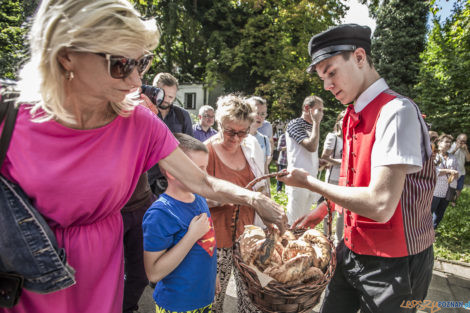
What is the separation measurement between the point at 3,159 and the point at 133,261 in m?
1.65

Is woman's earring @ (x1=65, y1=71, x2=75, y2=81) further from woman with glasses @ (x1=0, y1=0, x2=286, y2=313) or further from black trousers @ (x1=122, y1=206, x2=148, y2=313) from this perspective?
black trousers @ (x1=122, y1=206, x2=148, y2=313)

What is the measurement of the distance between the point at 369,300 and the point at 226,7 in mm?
18548

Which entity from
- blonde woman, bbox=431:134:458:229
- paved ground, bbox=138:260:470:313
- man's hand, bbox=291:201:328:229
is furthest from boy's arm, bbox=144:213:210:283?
blonde woman, bbox=431:134:458:229

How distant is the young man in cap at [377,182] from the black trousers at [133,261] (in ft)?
4.50

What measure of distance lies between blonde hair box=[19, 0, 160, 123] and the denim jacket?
31 centimetres

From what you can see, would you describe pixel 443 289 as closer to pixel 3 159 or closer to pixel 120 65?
pixel 120 65

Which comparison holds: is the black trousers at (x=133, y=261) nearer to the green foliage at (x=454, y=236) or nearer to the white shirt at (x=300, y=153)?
the white shirt at (x=300, y=153)

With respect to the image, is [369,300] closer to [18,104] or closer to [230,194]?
[230,194]

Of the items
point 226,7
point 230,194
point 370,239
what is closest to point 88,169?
point 230,194

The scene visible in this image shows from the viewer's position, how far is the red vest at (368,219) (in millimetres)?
1388

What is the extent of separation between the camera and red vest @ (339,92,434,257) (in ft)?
4.55

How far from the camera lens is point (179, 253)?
1.51m

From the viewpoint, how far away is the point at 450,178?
537cm

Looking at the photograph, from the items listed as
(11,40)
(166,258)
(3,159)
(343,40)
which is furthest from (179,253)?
(11,40)
